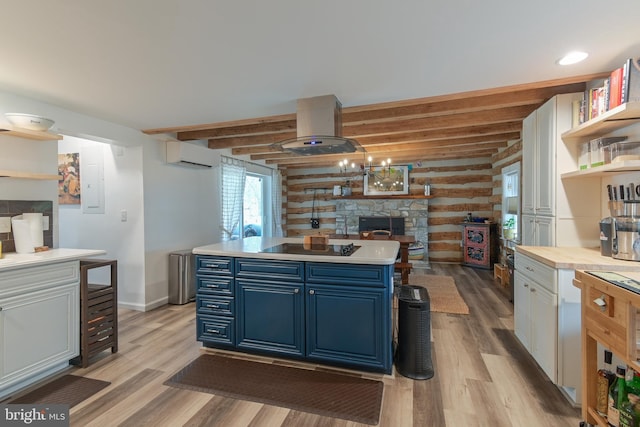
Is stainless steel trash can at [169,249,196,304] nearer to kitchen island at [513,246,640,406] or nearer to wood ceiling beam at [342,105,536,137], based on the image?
wood ceiling beam at [342,105,536,137]

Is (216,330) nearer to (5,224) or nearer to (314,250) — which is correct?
(314,250)

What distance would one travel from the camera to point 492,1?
1502mm

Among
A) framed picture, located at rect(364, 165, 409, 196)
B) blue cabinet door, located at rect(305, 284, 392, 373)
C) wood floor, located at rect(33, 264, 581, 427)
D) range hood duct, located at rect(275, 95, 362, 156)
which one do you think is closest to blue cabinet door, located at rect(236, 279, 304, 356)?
blue cabinet door, located at rect(305, 284, 392, 373)

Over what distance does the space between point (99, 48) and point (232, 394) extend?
8.01 ft

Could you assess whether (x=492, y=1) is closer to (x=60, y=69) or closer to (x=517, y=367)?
A: (x=517, y=367)

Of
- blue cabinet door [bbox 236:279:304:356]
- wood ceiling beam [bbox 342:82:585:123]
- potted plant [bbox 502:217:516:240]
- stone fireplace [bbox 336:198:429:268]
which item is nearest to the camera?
blue cabinet door [bbox 236:279:304:356]

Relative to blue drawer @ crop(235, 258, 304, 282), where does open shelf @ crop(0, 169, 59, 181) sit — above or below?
above

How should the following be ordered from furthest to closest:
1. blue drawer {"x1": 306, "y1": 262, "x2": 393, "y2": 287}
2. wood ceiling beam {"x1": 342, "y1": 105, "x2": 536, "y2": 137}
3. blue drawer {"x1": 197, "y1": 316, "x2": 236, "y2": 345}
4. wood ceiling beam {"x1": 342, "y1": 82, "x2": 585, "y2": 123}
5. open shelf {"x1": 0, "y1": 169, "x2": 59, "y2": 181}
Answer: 1. wood ceiling beam {"x1": 342, "y1": 105, "x2": 536, "y2": 137}
2. wood ceiling beam {"x1": 342, "y1": 82, "x2": 585, "y2": 123}
3. blue drawer {"x1": 197, "y1": 316, "x2": 236, "y2": 345}
4. open shelf {"x1": 0, "y1": 169, "x2": 59, "y2": 181}
5. blue drawer {"x1": 306, "y1": 262, "x2": 393, "y2": 287}

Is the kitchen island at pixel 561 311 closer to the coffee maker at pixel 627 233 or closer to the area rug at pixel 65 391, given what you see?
the coffee maker at pixel 627 233

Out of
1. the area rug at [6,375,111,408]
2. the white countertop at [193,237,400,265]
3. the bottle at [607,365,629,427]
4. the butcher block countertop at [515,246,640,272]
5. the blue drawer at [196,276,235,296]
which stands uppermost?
the butcher block countertop at [515,246,640,272]

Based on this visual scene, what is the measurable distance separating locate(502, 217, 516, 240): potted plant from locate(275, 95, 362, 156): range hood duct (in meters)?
3.87

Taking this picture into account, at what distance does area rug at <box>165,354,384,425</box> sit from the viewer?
1989 millimetres

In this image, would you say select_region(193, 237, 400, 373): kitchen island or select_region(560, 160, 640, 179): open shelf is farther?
select_region(193, 237, 400, 373): kitchen island

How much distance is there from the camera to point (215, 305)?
9.03 ft
